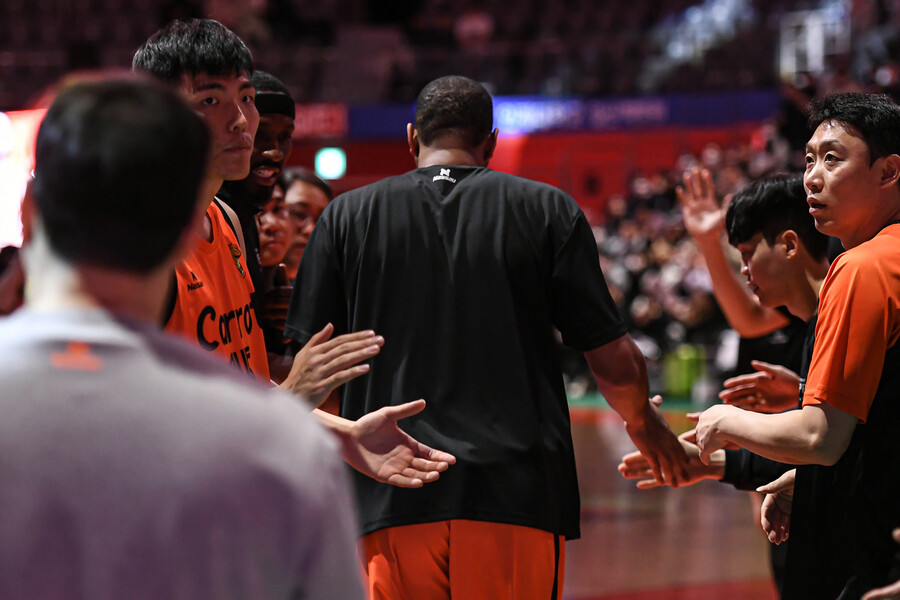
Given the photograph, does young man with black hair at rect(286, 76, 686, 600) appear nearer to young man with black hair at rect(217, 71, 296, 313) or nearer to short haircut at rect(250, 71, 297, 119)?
young man with black hair at rect(217, 71, 296, 313)

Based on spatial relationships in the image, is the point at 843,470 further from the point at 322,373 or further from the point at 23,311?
the point at 23,311

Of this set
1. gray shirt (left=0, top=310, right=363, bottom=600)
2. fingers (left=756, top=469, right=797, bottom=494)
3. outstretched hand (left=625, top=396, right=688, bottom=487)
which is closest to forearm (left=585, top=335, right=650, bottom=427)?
outstretched hand (left=625, top=396, right=688, bottom=487)

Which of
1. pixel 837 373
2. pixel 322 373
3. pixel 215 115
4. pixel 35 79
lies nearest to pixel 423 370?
pixel 322 373

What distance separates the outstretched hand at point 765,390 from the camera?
3.89m

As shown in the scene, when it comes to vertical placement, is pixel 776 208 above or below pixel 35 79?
below

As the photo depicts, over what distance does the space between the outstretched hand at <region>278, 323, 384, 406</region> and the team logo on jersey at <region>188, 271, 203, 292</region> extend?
0.39 meters

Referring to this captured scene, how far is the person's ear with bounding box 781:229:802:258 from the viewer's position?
A: 392 centimetres

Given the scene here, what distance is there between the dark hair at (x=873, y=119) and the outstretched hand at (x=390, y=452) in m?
1.46

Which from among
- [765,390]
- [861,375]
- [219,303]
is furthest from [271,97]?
A: [861,375]

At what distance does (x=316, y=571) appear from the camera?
4.11 ft

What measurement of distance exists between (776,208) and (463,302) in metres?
1.38

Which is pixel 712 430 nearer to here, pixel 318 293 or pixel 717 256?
pixel 318 293

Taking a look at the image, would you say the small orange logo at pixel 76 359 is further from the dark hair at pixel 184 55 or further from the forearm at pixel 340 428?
the dark hair at pixel 184 55

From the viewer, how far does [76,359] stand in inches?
48.1
